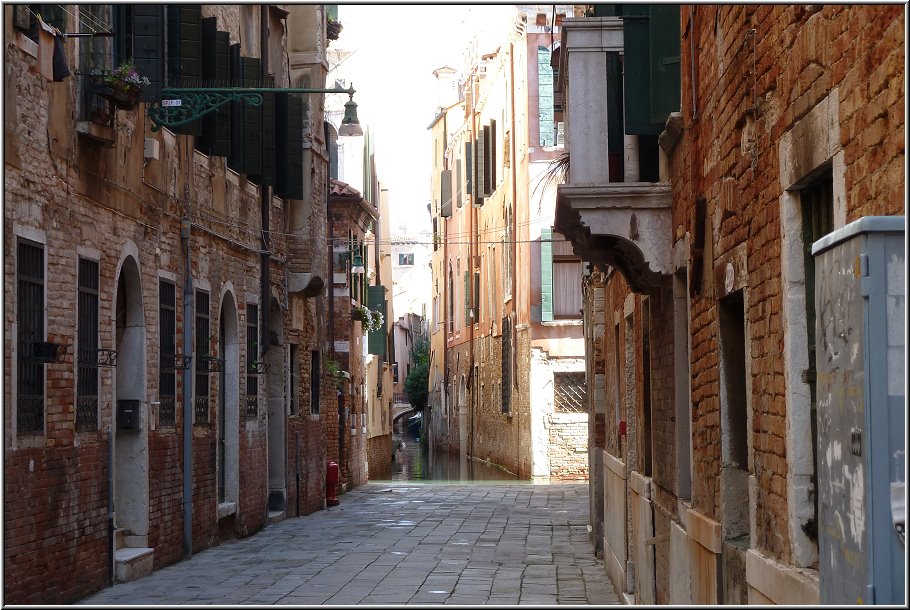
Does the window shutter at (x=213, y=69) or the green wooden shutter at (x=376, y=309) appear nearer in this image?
the window shutter at (x=213, y=69)

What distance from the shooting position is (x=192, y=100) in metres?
13.4

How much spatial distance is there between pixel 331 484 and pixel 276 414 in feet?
11.3

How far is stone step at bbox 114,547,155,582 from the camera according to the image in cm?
1243

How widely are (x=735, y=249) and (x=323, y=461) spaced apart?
1657 cm

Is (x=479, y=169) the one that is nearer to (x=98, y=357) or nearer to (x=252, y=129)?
(x=252, y=129)

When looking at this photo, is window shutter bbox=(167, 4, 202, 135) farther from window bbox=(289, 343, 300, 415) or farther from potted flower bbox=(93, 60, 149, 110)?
window bbox=(289, 343, 300, 415)

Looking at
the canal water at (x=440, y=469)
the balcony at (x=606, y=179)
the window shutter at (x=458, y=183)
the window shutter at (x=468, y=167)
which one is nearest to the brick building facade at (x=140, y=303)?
the balcony at (x=606, y=179)

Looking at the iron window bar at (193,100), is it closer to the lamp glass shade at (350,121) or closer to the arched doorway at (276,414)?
the lamp glass shade at (350,121)

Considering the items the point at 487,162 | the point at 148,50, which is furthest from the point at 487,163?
the point at 148,50

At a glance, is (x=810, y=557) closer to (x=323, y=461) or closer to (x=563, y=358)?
(x=323, y=461)

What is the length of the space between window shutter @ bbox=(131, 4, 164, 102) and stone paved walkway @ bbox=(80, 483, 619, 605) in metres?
4.54

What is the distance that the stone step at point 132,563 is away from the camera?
1243 centimetres

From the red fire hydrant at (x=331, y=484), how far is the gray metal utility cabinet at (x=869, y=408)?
19.5 m

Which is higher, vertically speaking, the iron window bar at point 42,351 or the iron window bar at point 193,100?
the iron window bar at point 193,100
